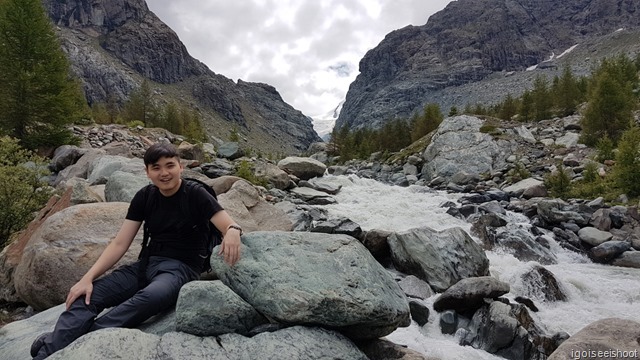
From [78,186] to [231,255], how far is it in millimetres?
8093

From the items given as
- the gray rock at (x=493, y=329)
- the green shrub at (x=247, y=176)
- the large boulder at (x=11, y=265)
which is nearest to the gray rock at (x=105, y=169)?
the large boulder at (x=11, y=265)

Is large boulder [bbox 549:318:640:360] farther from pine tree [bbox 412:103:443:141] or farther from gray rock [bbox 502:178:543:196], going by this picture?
pine tree [bbox 412:103:443:141]

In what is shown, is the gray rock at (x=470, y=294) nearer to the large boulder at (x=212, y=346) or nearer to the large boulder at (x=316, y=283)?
the large boulder at (x=316, y=283)

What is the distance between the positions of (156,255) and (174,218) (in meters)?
0.63

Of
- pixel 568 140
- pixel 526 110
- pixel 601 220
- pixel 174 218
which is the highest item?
pixel 526 110

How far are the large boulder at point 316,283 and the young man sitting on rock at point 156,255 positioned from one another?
0.37 m

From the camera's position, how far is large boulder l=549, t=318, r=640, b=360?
493 cm

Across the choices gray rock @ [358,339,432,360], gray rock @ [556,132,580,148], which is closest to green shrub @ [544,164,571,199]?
gray rock @ [556,132,580,148]

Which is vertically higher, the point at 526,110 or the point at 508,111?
the point at 508,111

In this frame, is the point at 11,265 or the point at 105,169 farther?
the point at 105,169

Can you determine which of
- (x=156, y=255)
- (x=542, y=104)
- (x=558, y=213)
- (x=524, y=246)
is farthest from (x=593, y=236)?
(x=542, y=104)

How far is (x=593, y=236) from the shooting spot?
15.2 m

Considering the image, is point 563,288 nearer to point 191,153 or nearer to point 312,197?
point 312,197

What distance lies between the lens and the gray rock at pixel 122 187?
33.0 feet
